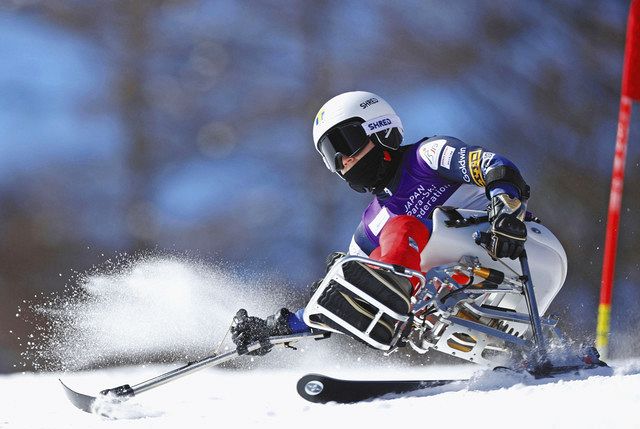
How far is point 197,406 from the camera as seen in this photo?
3.82 m

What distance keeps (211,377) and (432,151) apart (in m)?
2.38

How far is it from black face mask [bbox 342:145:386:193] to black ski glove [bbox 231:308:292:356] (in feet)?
2.45

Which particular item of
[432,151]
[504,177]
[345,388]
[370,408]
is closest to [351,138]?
[432,151]

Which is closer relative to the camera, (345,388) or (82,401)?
(345,388)

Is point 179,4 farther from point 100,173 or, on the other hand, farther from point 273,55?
point 100,173

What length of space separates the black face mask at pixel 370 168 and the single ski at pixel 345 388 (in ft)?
3.39

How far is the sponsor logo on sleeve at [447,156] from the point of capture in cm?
374

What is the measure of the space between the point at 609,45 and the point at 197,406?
7886 millimetres

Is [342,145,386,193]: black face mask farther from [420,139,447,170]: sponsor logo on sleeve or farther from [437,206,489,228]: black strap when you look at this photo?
[437,206,489,228]: black strap

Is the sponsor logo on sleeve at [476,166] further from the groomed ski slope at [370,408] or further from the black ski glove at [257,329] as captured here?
the black ski glove at [257,329]

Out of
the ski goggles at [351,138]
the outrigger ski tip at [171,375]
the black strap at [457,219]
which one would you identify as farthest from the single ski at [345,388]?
the ski goggles at [351,138]

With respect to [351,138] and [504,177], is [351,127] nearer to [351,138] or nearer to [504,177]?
[351,138]

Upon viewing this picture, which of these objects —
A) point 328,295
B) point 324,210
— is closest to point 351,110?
point 328,295

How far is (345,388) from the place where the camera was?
342cm
